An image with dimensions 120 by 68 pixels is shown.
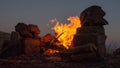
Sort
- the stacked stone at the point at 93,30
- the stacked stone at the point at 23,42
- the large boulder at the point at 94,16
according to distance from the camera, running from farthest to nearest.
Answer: the stacked stone at the point at 23,42 → the large boulder at the point at 94,16 → the stacked stone at the point at 93,30

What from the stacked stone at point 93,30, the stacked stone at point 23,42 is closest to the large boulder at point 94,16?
the stacked stone at point 93,30

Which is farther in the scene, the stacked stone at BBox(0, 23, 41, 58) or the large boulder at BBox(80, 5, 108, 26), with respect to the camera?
the stacked stone at BBox(0, 23, 41, 58)

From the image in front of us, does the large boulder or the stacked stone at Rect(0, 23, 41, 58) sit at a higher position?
the large boulder

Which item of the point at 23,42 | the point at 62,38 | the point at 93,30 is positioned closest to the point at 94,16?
the point at 93,30

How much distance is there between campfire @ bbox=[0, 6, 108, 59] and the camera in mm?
18966

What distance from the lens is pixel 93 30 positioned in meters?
19.2

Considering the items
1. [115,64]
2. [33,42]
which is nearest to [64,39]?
[33,42]

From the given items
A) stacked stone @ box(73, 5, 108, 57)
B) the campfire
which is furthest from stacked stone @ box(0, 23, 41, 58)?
stacked stone @ box(73, 5, 108, 57)

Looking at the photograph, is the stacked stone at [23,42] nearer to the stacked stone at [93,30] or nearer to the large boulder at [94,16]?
the stacked stone at [93,30]

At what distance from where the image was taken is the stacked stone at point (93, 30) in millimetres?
18641

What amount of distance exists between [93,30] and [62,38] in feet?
15.1

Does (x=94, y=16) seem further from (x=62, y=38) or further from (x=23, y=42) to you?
(x=23, y=42)

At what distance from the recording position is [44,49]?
22.7 metres

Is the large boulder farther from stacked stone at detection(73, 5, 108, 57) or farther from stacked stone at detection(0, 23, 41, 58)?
stacked stone at detection(0, 23, 41, 58)
